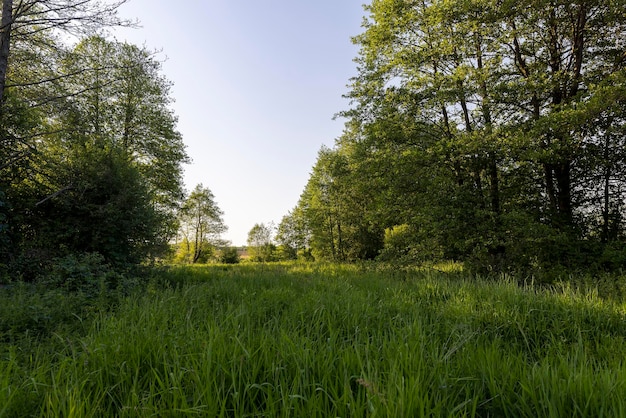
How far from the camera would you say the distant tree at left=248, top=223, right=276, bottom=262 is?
3498 centimetres

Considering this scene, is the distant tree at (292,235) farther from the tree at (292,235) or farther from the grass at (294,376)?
the grass at (294,376)

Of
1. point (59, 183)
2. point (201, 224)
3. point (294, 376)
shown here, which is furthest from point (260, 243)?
point (294, 376)

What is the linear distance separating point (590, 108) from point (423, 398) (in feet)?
30.1

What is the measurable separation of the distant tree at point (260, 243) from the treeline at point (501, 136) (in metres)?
25.2

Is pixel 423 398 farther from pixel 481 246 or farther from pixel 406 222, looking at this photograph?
pixel 406 222

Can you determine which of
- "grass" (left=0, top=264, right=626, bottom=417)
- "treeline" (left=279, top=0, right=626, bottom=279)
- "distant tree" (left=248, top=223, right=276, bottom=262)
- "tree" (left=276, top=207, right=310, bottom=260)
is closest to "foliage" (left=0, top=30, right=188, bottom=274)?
"grass" (left=0, top=264, right=626, bottom=417)

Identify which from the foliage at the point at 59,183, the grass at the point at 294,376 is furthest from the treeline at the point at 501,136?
the foliage at the point at 59,183

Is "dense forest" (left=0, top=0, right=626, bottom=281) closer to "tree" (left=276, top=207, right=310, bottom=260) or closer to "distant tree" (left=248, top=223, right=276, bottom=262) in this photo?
"tree" (left=276, top=207, right=310, bottom=260)

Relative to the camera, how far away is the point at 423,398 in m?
1.64

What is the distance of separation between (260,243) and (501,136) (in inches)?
1320

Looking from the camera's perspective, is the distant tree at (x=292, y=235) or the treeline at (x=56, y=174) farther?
the distant tree at (x=292, y=235)

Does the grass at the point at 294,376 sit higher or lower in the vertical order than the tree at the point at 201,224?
lower

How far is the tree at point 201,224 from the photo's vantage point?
37031 millimetres

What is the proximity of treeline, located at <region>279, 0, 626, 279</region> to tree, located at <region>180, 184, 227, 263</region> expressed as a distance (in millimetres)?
30559
